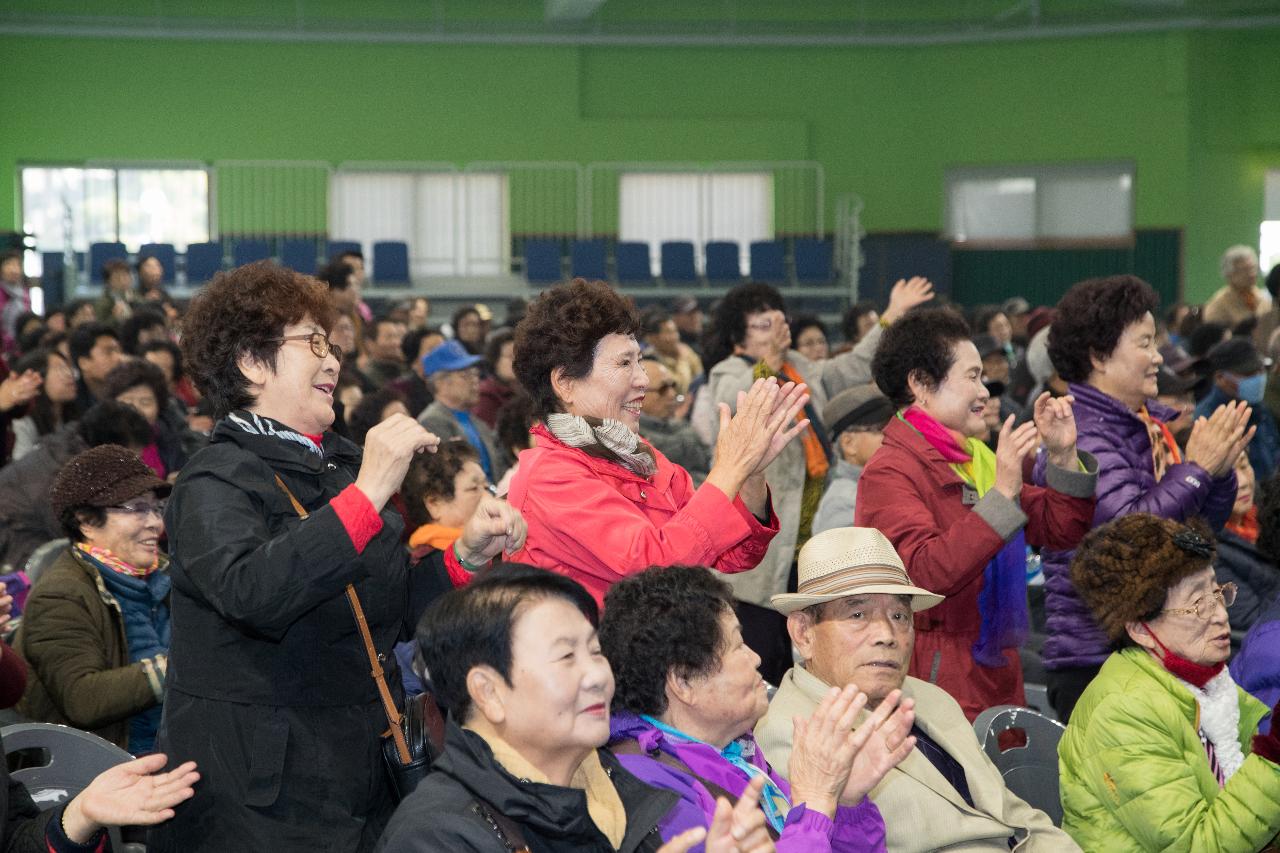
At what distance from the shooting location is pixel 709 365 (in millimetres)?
5395

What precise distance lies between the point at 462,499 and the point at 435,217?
39.4 ft

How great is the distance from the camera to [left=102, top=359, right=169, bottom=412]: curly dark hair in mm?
5812

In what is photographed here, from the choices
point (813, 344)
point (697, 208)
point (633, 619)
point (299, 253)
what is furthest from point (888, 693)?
point (697, 208)

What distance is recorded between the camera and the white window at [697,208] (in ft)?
52.2

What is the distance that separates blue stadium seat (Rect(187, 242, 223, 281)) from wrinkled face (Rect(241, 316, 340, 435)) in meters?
12.5

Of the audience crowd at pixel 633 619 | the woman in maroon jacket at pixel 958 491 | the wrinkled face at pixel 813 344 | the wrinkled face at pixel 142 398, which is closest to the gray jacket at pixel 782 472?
the audience crowd at pixel 633 619

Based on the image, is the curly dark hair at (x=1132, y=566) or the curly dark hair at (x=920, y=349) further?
the curly dark hair at (x=920, y=349)

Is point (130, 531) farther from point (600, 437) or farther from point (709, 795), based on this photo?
point (709, 795)

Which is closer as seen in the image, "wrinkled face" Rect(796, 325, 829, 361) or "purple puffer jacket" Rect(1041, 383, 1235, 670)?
"purple puffer jacket" Rect(1041, 383, 1235, 670)

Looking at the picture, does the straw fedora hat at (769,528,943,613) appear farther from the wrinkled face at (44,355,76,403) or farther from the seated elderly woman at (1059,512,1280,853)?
the wrinkled face at (44,355,76,403)

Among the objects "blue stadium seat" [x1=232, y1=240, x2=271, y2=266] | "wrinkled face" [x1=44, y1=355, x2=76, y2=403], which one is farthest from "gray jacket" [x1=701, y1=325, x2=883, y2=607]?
"blue stadium seat" [x1=232, y1=240, x2=271, y2=266]

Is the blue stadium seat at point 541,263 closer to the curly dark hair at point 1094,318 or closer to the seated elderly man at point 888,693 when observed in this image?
the curly dark hair at point 1094,318

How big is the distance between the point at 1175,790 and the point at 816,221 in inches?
531

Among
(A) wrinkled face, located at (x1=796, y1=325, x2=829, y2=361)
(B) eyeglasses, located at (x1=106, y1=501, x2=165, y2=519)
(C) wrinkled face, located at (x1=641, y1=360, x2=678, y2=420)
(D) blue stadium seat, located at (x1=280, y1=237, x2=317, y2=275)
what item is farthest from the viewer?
(D) blue stadium seat, located at (x1=280, y1=237, x2=317, y2=275)
